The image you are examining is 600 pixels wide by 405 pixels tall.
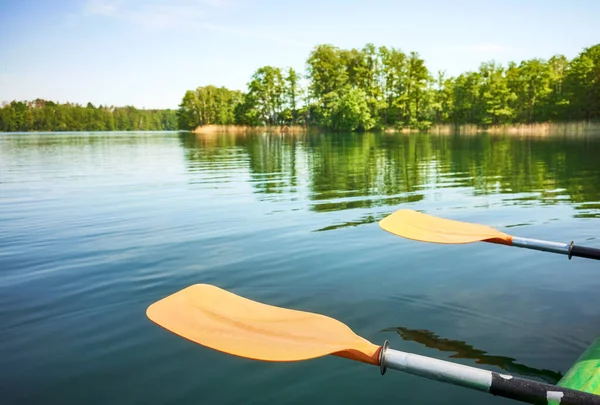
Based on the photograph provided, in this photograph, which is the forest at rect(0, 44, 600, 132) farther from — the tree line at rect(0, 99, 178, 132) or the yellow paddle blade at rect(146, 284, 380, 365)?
the tree line at rect(0, 99, 178, 132)

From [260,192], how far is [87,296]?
750 centimetres

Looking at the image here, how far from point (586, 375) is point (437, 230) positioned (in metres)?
3.21

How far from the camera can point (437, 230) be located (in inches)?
215

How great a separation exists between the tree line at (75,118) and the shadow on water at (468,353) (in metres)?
163

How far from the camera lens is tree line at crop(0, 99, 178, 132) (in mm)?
140250

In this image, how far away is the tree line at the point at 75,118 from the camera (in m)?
140

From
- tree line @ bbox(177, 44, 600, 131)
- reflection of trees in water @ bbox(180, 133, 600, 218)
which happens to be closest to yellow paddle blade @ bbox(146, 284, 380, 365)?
reflection of trees in water @ bbox(180, 133, 600, 218)

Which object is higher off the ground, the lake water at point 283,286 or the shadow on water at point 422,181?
the shadow on water at point 422,181

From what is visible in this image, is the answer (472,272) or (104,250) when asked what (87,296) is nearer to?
(104,250)

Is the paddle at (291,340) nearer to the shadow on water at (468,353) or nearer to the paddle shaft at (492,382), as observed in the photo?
the paddle shaft at (492,382)

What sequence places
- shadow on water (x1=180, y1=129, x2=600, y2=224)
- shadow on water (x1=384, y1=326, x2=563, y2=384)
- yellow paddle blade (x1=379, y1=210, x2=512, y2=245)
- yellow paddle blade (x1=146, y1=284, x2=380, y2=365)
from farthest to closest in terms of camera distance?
shadow on water (x1=180, y1=129, x2=600, y2=224) → yellow paddle blade (x1=379, y1=210, x2=512, y2=245) → shadow on water (x1=384, y1=326, x2=563, y2=384) → yellow paddle blade (x1=146, y1=284, x2=380, y2=365)

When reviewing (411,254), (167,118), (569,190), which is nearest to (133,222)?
(411,254)

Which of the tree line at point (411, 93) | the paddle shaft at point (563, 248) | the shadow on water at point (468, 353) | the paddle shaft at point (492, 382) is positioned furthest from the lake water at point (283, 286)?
the tree line at point (411, 93)

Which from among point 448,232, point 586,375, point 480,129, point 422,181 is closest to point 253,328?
point 586,375
